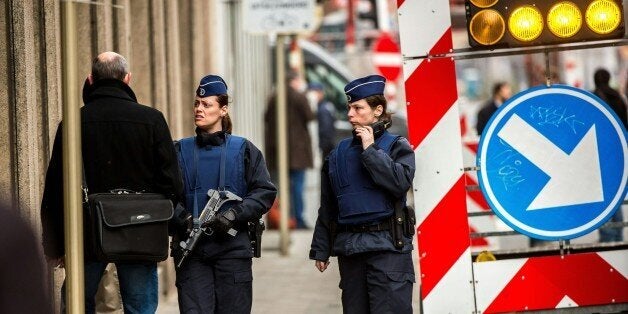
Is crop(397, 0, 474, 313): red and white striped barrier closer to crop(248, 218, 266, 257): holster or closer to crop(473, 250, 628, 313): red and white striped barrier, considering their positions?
crop(473, 250, 628, 313): red and white striped barrier

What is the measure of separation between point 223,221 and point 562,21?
203cm

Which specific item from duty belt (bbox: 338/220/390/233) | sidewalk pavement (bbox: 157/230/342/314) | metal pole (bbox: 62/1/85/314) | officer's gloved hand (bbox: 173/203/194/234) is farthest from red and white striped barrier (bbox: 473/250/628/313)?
sidewalk pavement (bbox: 157/230/342/314)

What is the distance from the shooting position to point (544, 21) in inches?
304

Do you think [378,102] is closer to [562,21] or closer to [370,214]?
[370,214]

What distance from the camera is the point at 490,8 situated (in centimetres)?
770

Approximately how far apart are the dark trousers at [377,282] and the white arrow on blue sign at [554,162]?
0.66 m

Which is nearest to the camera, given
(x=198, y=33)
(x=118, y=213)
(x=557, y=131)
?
(x=118, y=213)

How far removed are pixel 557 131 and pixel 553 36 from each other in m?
0.52

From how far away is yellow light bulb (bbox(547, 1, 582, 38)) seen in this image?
7699 mm

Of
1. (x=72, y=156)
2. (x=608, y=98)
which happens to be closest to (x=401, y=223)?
(x=72, y=156)

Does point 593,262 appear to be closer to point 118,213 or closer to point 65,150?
point 118,213

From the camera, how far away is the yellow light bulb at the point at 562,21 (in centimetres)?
770

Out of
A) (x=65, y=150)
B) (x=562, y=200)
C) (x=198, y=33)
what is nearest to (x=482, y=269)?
(x=562, y=200)

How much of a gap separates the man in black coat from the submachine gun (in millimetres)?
173
